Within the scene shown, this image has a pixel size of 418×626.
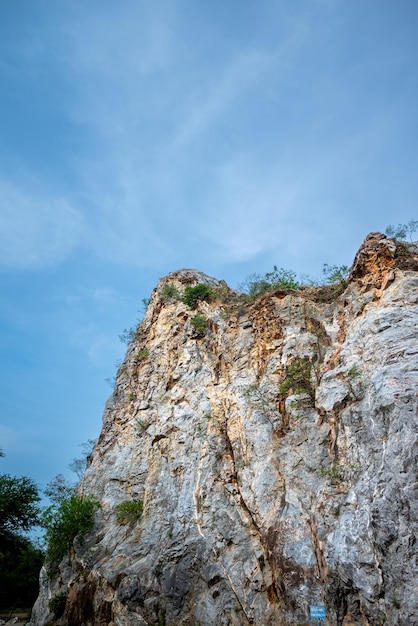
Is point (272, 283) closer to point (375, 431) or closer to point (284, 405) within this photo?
point (284, 405)

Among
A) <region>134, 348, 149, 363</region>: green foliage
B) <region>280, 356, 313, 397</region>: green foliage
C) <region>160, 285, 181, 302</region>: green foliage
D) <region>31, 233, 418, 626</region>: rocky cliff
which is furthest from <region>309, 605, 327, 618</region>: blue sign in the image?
<region>160, 285, 181, 302</region>: green foliage

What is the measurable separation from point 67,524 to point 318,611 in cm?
1218

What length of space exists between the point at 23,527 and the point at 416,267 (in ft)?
97.8

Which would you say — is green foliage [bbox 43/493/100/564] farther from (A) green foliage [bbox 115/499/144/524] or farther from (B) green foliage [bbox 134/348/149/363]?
(B) green foliage [bbox 134/348/149/363]

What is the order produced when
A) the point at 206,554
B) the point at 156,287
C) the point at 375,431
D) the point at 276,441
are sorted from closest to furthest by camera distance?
the point at 375,431, the point at 206,554, the point at 276,441, the point at 156,287

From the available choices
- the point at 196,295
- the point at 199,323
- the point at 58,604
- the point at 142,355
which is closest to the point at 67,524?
the point at 58,604

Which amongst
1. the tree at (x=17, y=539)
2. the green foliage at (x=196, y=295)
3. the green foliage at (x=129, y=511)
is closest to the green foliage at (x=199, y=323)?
the green foliage at (x=196, y=295)

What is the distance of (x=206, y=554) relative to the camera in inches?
528

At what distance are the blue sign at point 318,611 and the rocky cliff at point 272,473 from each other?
1.41 feet

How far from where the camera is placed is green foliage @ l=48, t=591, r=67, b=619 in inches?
639

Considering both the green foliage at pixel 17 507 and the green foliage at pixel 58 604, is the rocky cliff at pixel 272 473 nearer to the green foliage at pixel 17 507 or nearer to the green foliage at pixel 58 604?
the green foliage at pixel 58 604

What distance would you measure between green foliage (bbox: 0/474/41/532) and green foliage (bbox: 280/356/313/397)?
22.2m

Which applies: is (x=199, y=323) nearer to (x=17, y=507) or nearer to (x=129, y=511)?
(x=129, y=511)

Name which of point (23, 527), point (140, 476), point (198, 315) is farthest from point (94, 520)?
point (23, 527)
